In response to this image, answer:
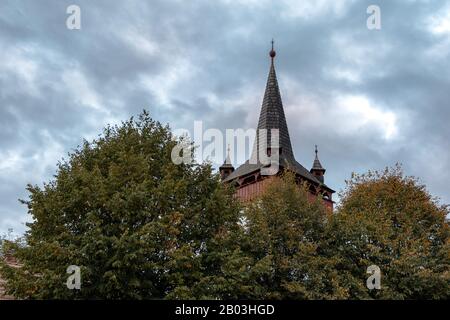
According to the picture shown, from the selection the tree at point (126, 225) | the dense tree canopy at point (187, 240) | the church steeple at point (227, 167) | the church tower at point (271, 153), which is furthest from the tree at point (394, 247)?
the church steeple at point (227, 167)

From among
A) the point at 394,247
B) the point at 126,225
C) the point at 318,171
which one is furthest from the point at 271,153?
the point at 126,225

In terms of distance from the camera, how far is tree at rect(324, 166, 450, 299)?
93.2 feet

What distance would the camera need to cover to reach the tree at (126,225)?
2061 cm

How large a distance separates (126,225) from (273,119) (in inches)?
1465

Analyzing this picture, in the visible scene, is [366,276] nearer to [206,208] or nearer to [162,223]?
[206,208]

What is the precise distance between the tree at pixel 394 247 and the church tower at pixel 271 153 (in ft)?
52.5

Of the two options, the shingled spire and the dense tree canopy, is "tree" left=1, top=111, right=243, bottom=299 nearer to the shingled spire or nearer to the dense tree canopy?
the dense tree canopy

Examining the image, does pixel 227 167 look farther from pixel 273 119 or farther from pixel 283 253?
pixel 283 253

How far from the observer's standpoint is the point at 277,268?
1076 inches

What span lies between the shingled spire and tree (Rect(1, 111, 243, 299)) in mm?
29475

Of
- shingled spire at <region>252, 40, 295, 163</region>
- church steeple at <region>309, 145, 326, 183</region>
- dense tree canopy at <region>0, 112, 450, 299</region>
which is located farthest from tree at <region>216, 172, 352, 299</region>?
church steeple at <region>309, 145, 326, 183</region>

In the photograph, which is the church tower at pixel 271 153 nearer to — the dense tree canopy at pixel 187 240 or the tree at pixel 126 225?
the dense tree canopy at pixel 187 240

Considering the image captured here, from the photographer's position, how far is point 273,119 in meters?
57.5
